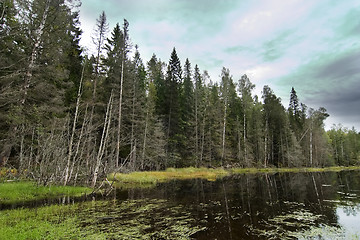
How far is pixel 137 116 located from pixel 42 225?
25.3 m

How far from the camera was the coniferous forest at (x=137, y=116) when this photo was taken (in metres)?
16.1

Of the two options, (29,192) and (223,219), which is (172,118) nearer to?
(29,192)

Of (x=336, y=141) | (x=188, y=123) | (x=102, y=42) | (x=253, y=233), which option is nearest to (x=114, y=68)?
(x=102, y=42)

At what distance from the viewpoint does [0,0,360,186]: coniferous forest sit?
52.8 feet

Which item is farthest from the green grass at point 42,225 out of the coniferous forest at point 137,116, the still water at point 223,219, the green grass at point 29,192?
the coniferous forest at point 137,116

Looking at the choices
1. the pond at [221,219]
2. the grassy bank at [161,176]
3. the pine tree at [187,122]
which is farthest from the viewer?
the pine tree at [187,122]

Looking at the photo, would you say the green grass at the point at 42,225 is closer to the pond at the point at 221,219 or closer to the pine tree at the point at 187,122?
the pond at the point at 221,219

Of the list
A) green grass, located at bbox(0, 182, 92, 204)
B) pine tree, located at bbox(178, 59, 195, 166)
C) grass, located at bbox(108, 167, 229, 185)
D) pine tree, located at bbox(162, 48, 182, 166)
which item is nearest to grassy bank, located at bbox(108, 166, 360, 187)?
grass, located at bbox(108, 167, 229, 185)

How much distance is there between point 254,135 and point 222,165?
12.5 metres

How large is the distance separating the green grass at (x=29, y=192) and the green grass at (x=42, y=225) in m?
2.46

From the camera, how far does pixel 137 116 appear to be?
31469 millimetres

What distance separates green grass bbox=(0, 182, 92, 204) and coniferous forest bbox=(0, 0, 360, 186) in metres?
0.95

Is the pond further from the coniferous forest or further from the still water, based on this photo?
the coniferous forest

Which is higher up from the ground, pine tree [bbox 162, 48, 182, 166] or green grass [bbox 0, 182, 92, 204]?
pine tree [bbox 162, 48, 182, 166]
